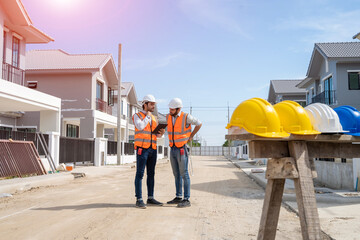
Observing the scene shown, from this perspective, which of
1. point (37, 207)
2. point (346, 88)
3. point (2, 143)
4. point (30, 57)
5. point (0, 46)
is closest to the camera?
point (37, 207)

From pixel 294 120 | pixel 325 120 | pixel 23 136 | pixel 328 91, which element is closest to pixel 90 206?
pixel 294 120

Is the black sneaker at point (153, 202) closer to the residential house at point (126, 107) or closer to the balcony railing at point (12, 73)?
the balcony railing at point (12, 73)

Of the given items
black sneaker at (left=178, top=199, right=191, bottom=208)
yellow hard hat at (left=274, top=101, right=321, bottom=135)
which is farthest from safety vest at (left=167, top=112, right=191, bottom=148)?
yellow hard hat at (left=274, top=101, right=321, bottom=135)

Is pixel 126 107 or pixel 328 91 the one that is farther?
pixel 126 107

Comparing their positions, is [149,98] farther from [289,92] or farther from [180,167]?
[289,92]

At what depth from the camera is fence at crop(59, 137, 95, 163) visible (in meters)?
17.9

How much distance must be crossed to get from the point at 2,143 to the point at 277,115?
36.2 feet

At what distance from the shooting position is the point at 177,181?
700 centimetres

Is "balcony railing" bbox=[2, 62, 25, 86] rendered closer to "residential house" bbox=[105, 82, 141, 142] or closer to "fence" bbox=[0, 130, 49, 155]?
"fence" bbox=[0, 130, 49, 155]

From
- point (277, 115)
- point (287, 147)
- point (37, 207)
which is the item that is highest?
point (277, 115)

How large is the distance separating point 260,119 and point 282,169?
50 cm

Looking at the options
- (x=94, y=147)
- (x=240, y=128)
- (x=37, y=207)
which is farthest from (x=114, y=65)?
(x=240, y=128)

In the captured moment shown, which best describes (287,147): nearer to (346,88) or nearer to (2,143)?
(2,143)

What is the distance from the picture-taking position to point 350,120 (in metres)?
3.59
